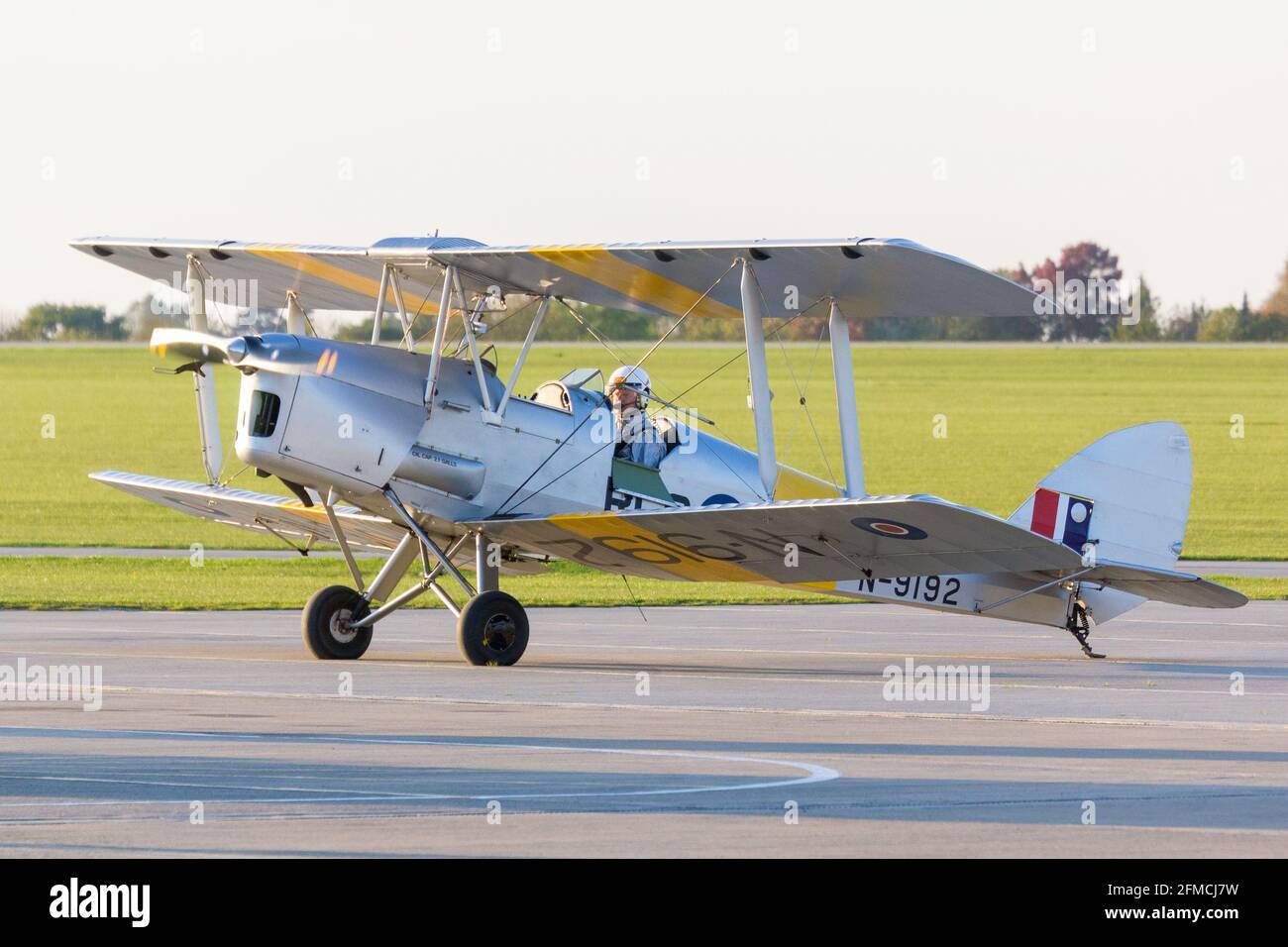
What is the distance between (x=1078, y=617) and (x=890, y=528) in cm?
362

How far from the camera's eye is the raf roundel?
13.1 meters

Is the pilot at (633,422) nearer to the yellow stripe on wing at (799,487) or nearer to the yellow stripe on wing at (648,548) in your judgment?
→ the yellow stripe on wing at (648,548)

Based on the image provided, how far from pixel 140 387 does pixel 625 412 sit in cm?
6795

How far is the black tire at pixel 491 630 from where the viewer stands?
14328 mm

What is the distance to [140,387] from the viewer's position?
80188 millimetres

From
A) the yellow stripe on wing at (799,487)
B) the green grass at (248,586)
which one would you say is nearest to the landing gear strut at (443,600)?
the yellow stripe on wing at (799,487)

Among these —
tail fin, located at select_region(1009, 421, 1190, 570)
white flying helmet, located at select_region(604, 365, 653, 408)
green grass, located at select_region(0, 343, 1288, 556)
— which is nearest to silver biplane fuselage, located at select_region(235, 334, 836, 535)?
white flying helmet, located at select_region(604, 365, 653, 408)

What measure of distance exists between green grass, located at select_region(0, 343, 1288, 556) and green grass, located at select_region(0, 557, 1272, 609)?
3279 millimetres

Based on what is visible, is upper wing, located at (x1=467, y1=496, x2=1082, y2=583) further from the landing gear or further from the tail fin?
the landing gear

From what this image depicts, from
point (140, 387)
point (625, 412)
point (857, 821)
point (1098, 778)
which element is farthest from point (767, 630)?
point (140, 387)

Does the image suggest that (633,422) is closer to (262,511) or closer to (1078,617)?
(262,511)

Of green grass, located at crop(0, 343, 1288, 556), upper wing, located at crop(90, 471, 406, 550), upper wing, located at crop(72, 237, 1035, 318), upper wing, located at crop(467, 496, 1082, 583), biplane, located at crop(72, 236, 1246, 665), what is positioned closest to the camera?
upper wing, located at crop(467, 496, 1082, 583)

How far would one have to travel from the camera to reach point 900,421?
212 ft

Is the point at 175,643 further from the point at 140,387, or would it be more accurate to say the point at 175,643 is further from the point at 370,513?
the point at 140,387
